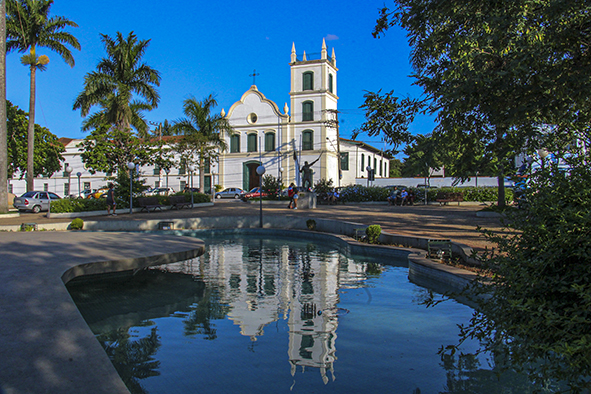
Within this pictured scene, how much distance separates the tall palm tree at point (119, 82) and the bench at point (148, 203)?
15.5 ft

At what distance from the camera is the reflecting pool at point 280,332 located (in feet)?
12.9

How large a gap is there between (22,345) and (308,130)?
42453 mm

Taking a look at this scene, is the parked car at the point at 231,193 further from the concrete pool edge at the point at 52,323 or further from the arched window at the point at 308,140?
the concrete pool edge at the point at 52,323

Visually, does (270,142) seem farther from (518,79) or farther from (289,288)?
(518,79)

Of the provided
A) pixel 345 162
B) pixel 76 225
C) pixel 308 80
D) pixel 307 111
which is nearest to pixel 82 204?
pixel 76 225

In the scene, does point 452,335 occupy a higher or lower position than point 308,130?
lower

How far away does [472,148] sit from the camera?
14.5ft

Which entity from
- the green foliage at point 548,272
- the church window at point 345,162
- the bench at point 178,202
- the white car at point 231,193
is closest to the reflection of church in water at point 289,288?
the green foliage at point 548,272

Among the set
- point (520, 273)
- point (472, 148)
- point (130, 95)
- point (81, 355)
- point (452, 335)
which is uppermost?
point (130, 95)

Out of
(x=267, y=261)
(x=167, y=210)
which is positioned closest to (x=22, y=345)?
(x=267, y=261)

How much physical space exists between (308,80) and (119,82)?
23317 millimetres

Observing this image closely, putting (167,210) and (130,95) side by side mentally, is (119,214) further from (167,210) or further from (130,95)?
(130,95)

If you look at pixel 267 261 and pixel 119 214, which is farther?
pixel 119 214

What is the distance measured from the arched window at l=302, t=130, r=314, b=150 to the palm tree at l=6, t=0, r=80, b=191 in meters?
23.7
